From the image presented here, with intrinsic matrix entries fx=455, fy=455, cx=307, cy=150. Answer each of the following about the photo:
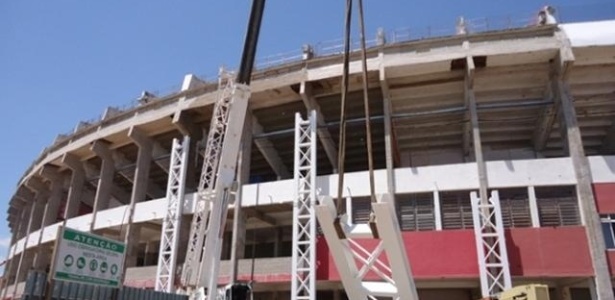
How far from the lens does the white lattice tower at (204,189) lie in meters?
18.4

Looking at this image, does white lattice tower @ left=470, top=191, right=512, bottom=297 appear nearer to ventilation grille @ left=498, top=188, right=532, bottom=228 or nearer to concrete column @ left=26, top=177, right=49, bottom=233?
ventilation grille @ left=498, top=188, right=532, bottom=228

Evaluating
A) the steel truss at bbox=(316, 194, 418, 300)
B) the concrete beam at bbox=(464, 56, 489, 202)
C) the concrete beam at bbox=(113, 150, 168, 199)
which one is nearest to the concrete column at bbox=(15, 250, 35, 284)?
the concrete beam at bbox=(113, 150, 168, 199)

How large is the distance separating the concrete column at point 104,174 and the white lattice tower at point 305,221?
15.2 m

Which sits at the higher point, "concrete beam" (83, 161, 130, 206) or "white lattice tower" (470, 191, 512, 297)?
"concrete beam" (83, 161, 130, 206)

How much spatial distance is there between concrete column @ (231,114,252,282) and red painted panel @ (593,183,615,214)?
16593mm

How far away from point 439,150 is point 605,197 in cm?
1094

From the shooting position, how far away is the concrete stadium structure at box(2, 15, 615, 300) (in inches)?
789

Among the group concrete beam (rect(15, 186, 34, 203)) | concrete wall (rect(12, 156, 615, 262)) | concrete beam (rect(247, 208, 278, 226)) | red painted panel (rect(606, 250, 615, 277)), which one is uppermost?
concrete beam (rect(15, 186, 34, 203))

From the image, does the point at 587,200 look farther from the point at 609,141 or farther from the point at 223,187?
the point at 223,187

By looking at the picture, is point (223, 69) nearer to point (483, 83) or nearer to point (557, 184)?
point (483, 83)

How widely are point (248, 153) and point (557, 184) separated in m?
15.8

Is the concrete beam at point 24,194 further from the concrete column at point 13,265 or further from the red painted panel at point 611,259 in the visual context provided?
the red painted panel at point 611,259

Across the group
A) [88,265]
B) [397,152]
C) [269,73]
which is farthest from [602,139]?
[88,265]

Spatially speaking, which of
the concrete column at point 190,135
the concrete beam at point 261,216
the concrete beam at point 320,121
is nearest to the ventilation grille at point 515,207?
the concrete beam at point 320,121
